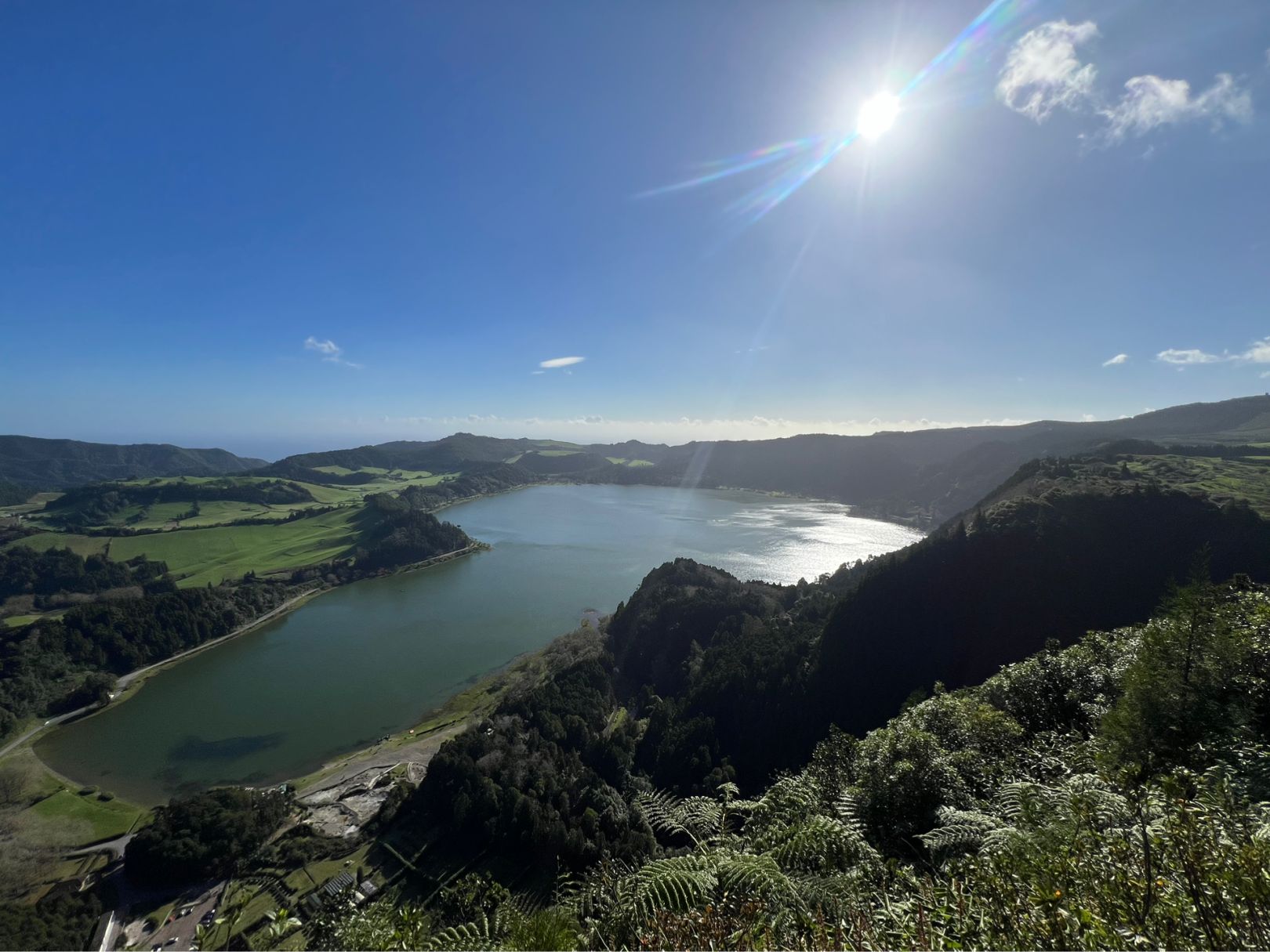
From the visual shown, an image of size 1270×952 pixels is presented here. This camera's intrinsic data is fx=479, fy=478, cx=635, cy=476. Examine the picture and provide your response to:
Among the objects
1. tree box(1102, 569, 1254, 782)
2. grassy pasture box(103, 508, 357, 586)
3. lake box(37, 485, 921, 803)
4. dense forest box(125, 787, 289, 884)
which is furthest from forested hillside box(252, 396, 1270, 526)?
dense forest box(125, 787, 289, 884)

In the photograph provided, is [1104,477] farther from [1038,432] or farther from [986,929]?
[1038,432]

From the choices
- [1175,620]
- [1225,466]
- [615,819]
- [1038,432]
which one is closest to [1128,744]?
[1175,620]

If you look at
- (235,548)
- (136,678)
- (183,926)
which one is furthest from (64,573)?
(183,926)

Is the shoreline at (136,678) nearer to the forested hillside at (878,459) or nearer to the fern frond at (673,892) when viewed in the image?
the fern frond at (673,892)

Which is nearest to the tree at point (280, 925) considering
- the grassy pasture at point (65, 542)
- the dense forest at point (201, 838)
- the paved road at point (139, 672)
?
the dense forest at point (201, 838)

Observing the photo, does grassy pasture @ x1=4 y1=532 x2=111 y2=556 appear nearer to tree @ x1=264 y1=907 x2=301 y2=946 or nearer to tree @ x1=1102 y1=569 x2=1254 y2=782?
tree @ x1=264 y1=907 x2=301 y2=946
